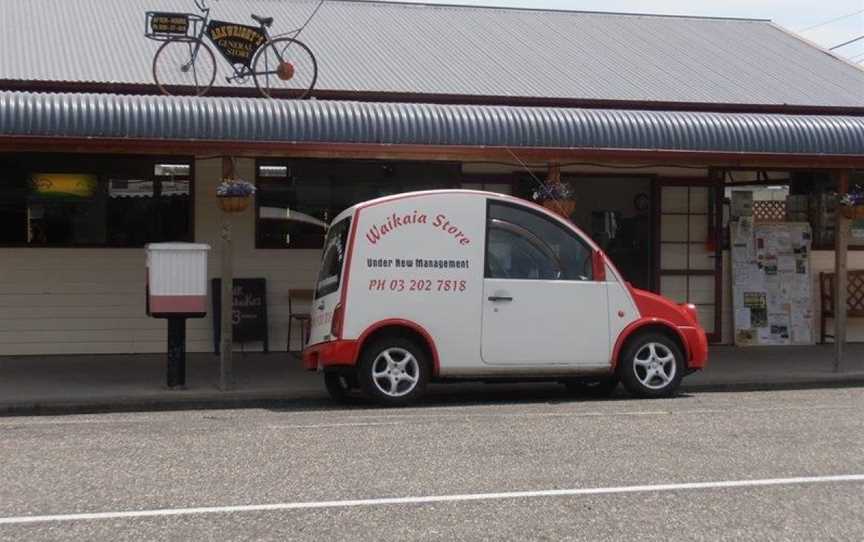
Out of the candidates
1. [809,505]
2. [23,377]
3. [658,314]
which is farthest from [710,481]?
[23,377]

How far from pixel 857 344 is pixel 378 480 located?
12.0 meters

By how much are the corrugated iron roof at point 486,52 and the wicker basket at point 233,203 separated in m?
3.23

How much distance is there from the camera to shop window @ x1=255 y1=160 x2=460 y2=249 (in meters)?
15.6

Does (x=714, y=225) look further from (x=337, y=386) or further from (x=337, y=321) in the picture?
(x=337, y=321)

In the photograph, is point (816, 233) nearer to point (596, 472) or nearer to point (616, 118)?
point (616, 118)

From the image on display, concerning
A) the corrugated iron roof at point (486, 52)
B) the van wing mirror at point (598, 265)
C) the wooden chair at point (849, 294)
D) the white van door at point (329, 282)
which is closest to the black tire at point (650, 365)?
the van wing mirror at point (598, 265)

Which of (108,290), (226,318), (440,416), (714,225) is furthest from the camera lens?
(714,225)

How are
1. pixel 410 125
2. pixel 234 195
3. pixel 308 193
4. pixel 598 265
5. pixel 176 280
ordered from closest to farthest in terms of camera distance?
pixel 598 265 → pixel 176 280 → pixel 234 195 → pixel 410 125 → pixel 308 193

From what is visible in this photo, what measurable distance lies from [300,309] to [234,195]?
395 centimetres

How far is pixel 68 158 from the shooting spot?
14953 mm

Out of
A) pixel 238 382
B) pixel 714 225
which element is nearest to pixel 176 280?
pixel 238 382

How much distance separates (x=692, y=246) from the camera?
17.1 metres

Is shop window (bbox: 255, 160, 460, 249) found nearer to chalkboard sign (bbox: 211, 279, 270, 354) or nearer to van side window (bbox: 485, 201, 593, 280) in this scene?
chalkboard sign (bbox: 211, 279, 270, 354)

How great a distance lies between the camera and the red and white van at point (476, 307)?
35.8ft
